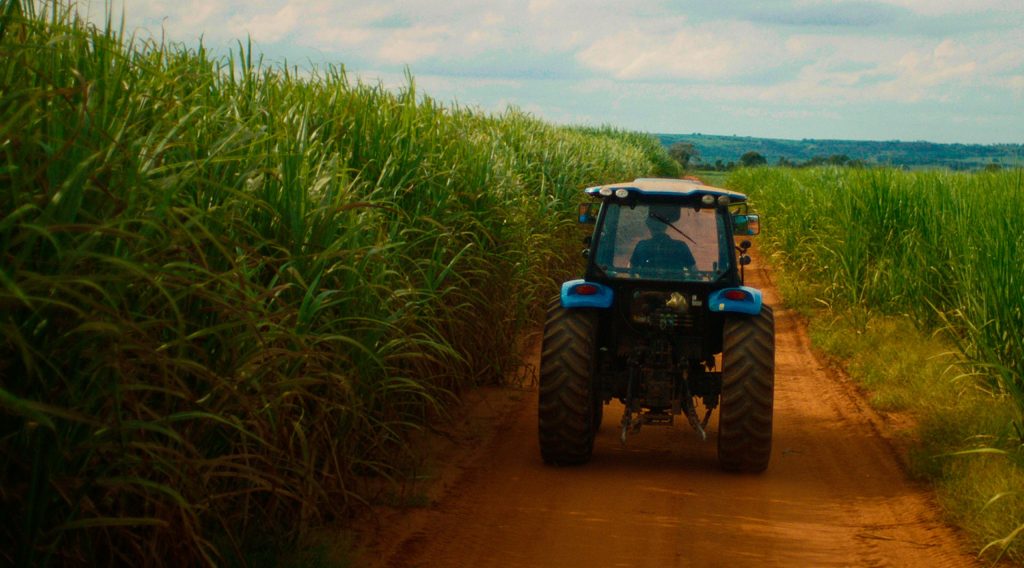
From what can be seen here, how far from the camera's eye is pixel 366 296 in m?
5.76

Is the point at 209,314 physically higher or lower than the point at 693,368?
higher

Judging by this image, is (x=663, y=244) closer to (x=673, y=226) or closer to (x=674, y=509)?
(x=673, y=226)

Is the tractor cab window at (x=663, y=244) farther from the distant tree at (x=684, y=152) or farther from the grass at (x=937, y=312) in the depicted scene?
the distant tree at (x=684, y=152)

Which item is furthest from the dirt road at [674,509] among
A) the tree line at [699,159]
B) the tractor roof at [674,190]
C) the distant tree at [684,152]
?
the distant tree at [684,152]

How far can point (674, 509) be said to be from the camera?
6531 millimetres

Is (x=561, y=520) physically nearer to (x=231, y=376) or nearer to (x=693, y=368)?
(x=693, y=368)

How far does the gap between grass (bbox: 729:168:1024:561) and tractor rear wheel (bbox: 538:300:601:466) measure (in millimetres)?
2177

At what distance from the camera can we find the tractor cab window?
7.63m

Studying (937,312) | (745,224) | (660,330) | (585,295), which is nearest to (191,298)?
(585,295)

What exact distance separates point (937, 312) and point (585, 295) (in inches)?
155

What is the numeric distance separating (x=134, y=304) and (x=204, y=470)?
873mm

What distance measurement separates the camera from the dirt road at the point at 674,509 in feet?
18.8

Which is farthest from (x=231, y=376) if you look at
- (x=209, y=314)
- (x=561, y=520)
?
(x=561, y=520)

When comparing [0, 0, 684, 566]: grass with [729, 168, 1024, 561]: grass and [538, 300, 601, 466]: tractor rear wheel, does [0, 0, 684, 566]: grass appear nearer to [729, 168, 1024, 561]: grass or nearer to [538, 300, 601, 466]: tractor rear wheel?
[538, 300, 601, 466]: tractor rear wheel
